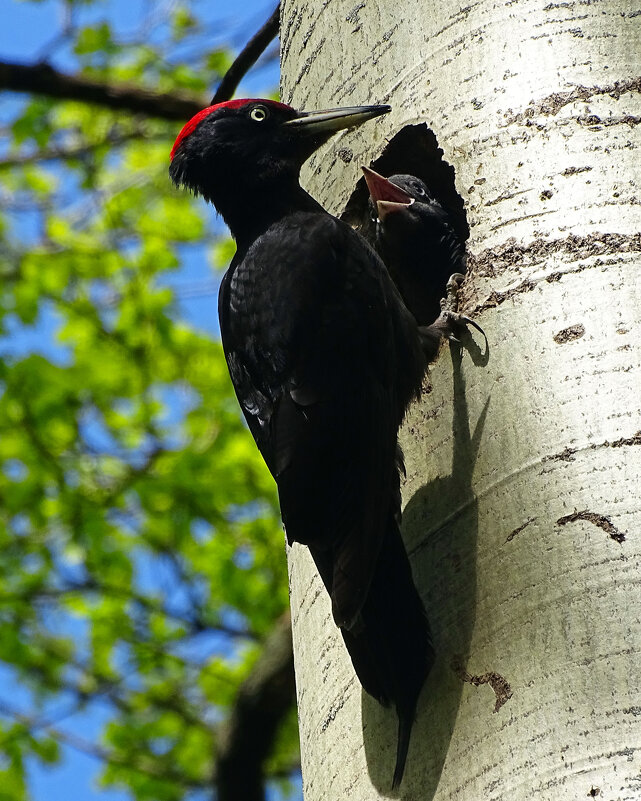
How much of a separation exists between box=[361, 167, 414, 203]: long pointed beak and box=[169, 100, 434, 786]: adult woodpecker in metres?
0.16

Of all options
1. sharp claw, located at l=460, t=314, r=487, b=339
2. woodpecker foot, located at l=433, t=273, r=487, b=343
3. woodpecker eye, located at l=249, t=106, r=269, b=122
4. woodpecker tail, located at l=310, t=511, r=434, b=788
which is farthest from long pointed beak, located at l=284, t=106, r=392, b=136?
woodpecker tail, located at l=310, t=511, r=434, b=788

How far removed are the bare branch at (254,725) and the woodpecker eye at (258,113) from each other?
2643 millimetres

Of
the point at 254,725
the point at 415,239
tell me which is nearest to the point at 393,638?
the point at 415,239

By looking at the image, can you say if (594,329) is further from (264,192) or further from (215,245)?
(215,245)

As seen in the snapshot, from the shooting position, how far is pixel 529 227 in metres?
2.29

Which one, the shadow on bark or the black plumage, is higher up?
the black plumage

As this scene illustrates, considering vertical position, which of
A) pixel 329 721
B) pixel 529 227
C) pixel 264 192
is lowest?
pixel 329 721

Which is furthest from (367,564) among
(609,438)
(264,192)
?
(264,192)

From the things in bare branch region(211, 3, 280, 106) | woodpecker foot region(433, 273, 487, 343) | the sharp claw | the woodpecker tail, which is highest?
bare branch region(211, 3, 280, 106)

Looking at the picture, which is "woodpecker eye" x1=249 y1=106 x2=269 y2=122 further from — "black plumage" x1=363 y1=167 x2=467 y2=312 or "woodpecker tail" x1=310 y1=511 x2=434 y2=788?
"woodpecker tail" x1=310 y1=511 x2=434 y2=788

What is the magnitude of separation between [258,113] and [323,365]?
1.18 m

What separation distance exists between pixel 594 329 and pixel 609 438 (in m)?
0.25

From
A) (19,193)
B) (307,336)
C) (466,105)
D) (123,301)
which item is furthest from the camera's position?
(19,193)

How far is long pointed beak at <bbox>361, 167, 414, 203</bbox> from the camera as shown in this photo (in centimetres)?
297
